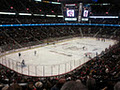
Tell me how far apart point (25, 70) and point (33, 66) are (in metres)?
1.69

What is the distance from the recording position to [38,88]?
179 inches

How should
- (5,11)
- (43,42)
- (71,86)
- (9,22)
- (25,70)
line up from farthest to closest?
(5,11)
(9,22)
(43,42)
(25,70)
(71,86)

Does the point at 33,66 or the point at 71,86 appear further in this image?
the point at 33,66

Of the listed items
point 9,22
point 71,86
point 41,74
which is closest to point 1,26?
point 9,22

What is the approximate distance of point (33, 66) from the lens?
1862 cm

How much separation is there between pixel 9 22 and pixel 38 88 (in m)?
43.1

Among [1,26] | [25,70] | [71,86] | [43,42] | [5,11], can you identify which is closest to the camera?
[71,86]

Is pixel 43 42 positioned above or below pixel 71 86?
below

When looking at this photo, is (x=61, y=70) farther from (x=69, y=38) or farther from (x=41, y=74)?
(x=69, y=38)

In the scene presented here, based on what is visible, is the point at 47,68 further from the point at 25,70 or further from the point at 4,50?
the point at 4,50

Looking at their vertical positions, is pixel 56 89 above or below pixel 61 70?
above

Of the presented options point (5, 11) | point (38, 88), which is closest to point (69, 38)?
point (5, 11)

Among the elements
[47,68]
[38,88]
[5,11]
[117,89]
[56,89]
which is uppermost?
[5,11]

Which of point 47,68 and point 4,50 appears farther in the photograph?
point 4,50
